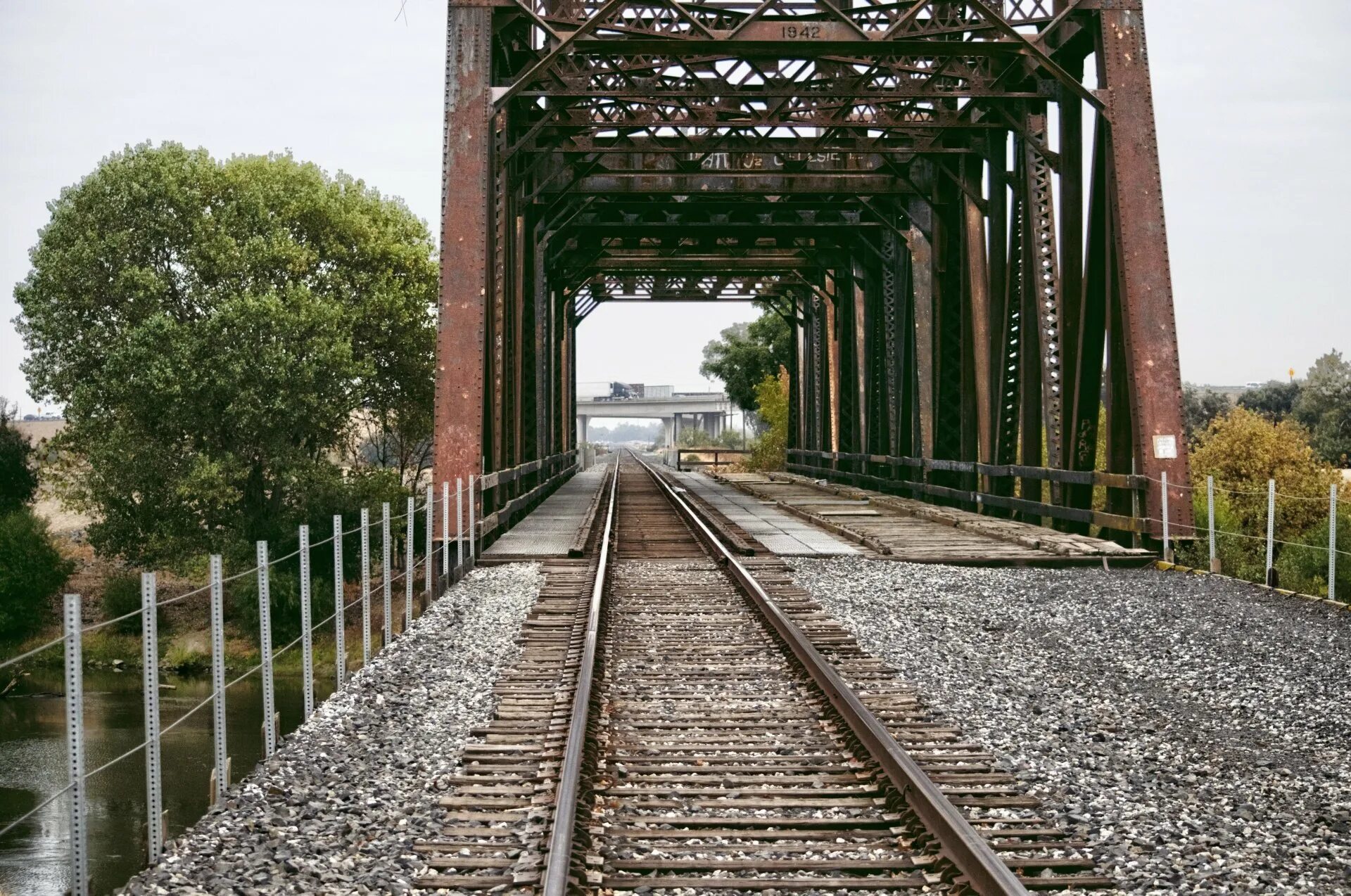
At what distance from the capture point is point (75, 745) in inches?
189

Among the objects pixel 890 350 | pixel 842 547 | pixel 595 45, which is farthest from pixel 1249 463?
pixel 595 45

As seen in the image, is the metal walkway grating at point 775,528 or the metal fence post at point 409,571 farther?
the metal walkway grating at point 775,528

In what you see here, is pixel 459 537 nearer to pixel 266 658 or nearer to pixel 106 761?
pixel 266 658

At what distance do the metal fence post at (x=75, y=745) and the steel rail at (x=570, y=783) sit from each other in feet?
5.32

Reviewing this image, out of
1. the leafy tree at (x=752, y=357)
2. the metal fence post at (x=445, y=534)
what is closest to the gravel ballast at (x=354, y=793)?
the metal fence post at (x=445, y=534)

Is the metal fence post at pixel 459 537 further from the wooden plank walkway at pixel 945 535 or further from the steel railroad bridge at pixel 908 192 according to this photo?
the wooden plank walkway at pixel 945 535

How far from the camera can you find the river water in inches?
619

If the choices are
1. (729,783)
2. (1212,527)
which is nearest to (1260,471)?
(1212,527)

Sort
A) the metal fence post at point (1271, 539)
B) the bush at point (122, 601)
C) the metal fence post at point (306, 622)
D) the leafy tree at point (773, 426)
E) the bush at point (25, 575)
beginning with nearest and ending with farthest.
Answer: the metal fence post at point (306, 622), the metal fence post at point (1271, 539), the bush at point (25, 575), the bush at point (122, 601), the leafy tree at point (773, 426)

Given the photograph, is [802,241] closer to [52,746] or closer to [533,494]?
[533,494]

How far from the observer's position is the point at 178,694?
88.7 ft

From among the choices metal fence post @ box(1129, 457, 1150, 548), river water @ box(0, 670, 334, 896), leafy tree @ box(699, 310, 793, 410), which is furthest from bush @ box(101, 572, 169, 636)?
leafy tree @ box(699, 310, 793, 410)

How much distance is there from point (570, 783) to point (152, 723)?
173 centimetres

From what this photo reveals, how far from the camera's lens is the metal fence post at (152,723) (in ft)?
17.5
